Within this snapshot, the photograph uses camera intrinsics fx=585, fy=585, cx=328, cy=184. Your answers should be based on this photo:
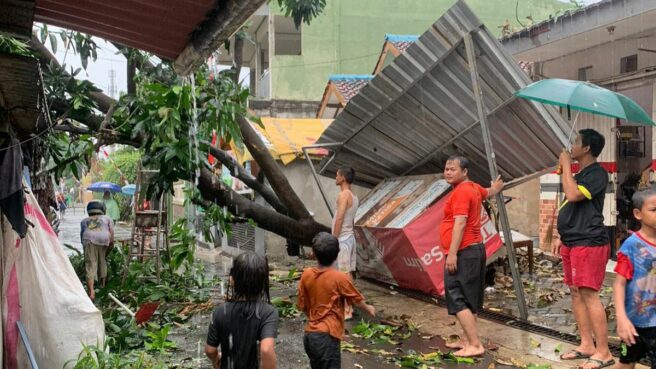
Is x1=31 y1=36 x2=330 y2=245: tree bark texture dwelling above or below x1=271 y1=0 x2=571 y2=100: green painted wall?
below

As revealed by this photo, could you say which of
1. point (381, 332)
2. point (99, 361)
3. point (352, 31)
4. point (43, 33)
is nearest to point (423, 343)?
point (381, 332)

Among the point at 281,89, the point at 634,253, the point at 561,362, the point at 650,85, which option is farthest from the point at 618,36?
the point at 281,89

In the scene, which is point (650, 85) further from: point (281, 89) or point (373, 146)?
point (281, 89)

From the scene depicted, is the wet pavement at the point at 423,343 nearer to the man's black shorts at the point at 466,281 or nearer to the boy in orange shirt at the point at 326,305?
the man's black shorts at the point at 466,281

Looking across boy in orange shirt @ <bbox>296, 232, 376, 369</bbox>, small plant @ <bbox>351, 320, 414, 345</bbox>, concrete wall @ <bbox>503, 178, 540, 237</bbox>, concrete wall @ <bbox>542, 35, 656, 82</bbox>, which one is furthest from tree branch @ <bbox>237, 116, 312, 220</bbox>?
concrete wall @ <bbox>503, 178, 540, 237</bbox>

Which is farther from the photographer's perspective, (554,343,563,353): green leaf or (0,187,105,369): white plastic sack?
(554,343,563,353): green leaf

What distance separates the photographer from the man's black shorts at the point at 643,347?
3.57m

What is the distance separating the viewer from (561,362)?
16.6 ft

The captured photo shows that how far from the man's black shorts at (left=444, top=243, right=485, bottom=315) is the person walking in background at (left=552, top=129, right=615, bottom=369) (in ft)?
2.43

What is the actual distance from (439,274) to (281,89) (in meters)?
14.2

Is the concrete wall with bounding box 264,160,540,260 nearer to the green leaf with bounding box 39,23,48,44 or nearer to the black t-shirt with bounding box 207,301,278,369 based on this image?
the green leaf with bounding box 39,23,48,44

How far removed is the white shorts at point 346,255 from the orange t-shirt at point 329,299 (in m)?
2.94

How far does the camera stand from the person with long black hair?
318cm

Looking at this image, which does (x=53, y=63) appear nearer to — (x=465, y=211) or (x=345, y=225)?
(x=345, y=225)
